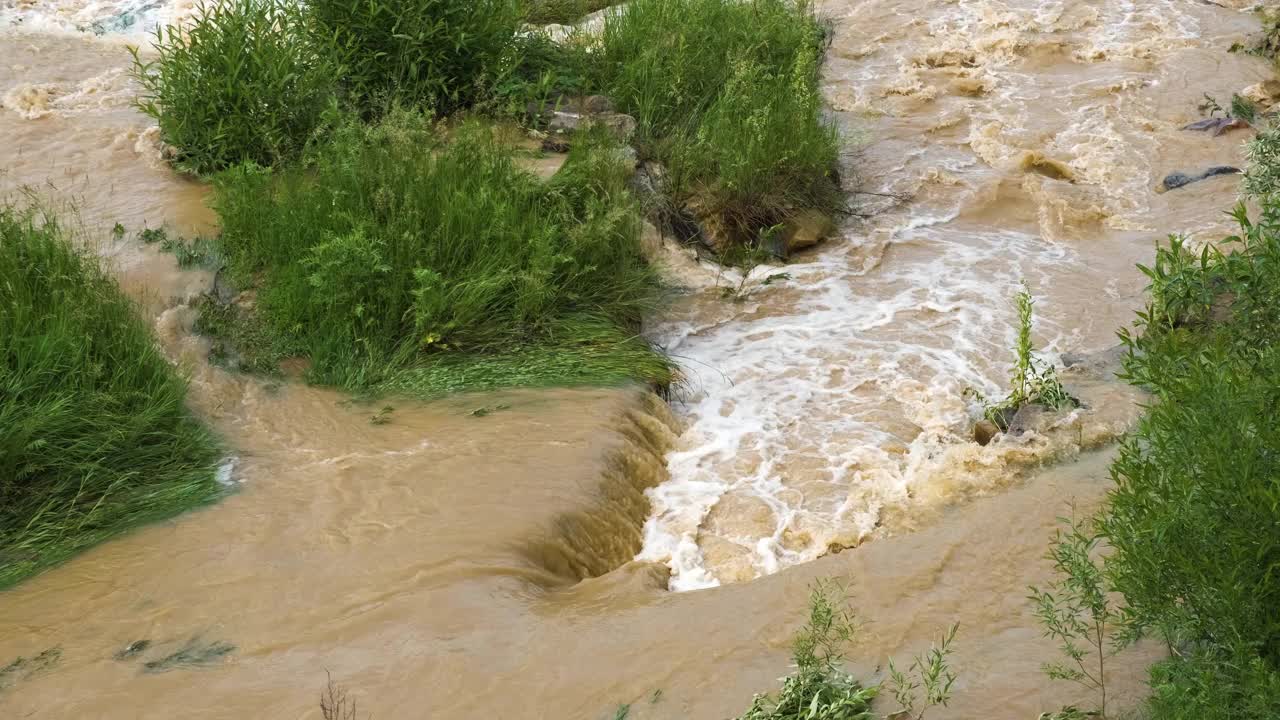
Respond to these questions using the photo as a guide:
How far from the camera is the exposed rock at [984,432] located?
6016 millimetres

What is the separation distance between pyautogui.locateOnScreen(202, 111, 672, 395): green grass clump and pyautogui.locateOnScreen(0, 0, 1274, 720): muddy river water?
0.34 meters

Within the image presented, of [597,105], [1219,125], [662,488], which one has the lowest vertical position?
[662,488]

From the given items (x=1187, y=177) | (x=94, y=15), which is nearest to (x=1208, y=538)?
(x=1187, y=177)

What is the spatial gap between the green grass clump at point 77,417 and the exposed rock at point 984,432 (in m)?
3.96

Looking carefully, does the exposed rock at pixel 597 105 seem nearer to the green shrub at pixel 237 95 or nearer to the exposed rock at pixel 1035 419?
the green shrub at pixel 237 95

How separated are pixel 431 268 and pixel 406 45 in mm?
2552

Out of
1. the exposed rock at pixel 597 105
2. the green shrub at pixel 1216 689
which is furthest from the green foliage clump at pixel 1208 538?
the exposed rock at pixel 597 105

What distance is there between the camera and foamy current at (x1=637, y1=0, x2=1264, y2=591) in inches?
222

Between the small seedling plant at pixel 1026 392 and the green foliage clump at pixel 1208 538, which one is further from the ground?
the green foliage clump at pixel 1208 538

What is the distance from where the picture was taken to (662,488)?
5773 mm

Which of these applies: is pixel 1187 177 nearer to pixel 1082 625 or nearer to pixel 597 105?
pixel 597 105

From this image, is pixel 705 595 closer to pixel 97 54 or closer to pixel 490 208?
pixel 490 208

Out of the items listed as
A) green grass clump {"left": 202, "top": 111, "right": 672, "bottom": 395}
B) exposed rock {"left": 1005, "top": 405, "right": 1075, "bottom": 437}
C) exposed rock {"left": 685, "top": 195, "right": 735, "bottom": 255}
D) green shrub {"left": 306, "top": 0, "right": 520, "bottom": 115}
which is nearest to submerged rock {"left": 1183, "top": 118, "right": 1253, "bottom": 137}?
exposed rock {"left": 685, "top": 195, "right": 735, "bottom": 255}

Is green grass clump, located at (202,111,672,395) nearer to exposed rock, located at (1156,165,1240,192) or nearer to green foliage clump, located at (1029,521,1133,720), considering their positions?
green foliage clump, located at (1029,521,1133,720)
